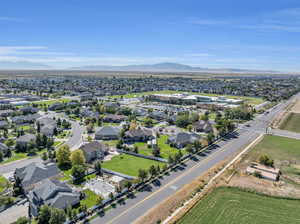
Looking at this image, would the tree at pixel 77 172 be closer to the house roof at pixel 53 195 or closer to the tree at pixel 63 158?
the house roof at pixel 53 195

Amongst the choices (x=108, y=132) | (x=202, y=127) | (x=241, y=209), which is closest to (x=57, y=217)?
(x=241, y=209)

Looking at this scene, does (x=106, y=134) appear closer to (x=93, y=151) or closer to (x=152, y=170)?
(x=93, y=151)

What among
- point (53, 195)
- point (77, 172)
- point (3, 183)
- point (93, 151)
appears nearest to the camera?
point (53, 195)

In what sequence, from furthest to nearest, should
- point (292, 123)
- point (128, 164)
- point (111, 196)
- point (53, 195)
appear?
1. point (292, 123)
2. point (128, 164)
3. point (111, 196)
4. point (53, 195)

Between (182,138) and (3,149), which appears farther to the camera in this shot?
(182,138)

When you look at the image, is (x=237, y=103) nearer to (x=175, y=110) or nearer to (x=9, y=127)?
(x=175, y=110)

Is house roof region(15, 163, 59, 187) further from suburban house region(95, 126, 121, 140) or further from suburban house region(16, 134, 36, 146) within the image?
suburban house region(95, 126, 121, 140)

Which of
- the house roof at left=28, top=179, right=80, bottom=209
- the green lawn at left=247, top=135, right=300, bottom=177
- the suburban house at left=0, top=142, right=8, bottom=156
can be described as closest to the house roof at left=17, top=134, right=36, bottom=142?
the suburban house at left=0, top=142, right=8, bottom=156
